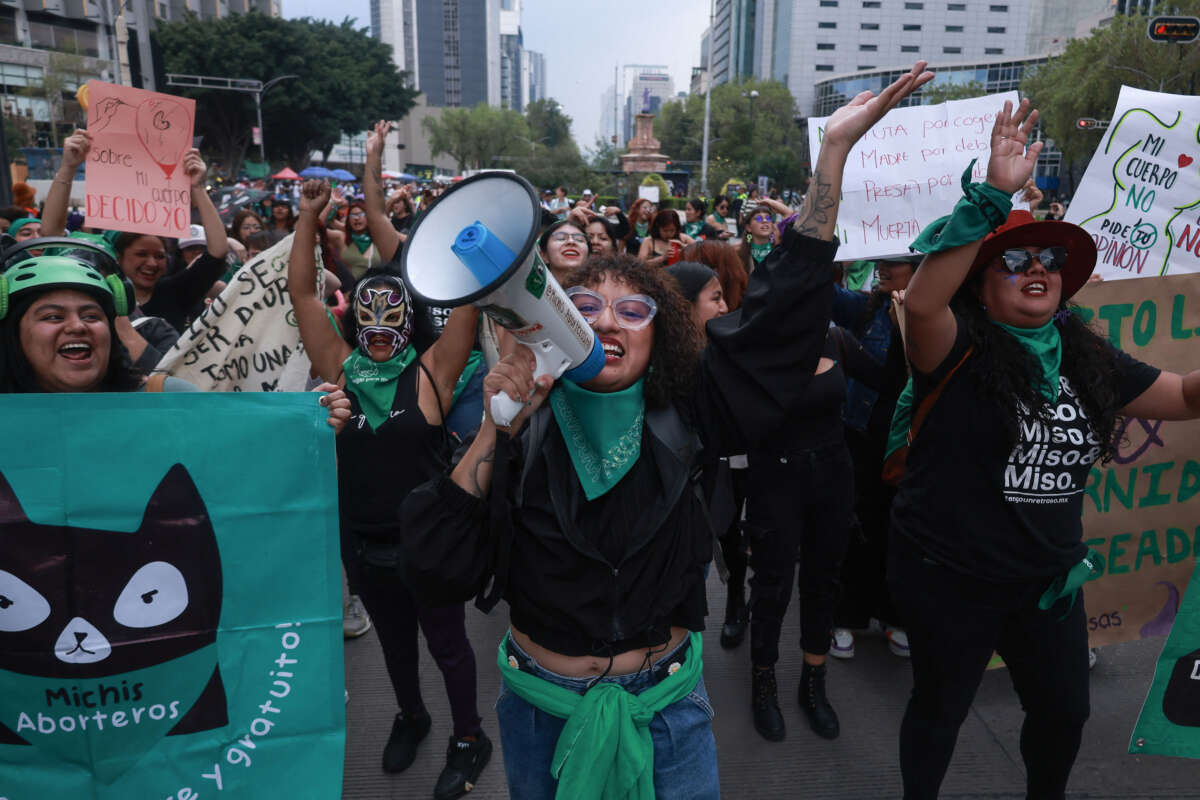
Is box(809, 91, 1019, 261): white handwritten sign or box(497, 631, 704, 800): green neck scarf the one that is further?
box(809, 91, 1019, 261): white handwritten sign

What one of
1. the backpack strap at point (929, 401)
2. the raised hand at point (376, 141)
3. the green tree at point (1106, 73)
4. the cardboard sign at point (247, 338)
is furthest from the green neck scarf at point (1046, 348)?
the green tree at point (1106, 73)

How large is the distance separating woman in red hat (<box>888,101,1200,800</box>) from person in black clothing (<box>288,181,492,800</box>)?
1.44 m

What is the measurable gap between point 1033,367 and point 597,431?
1.23 metres

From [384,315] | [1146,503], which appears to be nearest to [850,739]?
[1146,503]

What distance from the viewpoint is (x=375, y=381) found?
9.34ft

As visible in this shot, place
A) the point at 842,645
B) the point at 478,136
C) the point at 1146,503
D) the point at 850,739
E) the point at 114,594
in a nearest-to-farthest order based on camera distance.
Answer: the point at 114,594, the point at 1146,503, the point at 850,739, the point at 842,645, the point at 478,136

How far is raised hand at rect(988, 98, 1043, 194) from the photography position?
1.92 metres

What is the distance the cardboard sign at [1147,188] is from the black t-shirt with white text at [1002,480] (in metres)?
1.63

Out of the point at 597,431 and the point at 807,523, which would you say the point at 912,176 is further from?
the point at 597,431

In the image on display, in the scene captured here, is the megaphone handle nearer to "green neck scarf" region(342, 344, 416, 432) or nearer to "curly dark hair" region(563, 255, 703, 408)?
"curly dark hair" region(563, 255, 703, 408)

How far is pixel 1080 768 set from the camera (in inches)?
119

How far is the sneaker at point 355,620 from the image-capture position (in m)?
4.02

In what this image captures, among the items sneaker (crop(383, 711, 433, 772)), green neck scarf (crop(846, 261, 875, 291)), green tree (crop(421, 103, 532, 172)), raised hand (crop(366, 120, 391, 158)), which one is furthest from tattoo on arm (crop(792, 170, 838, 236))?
green tree (crop(421, 103, 532, 172))

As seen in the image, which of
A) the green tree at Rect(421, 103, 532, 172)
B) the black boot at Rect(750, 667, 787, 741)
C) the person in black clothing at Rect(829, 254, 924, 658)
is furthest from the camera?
the green tree at Rect(421, 103, 532, 172)
